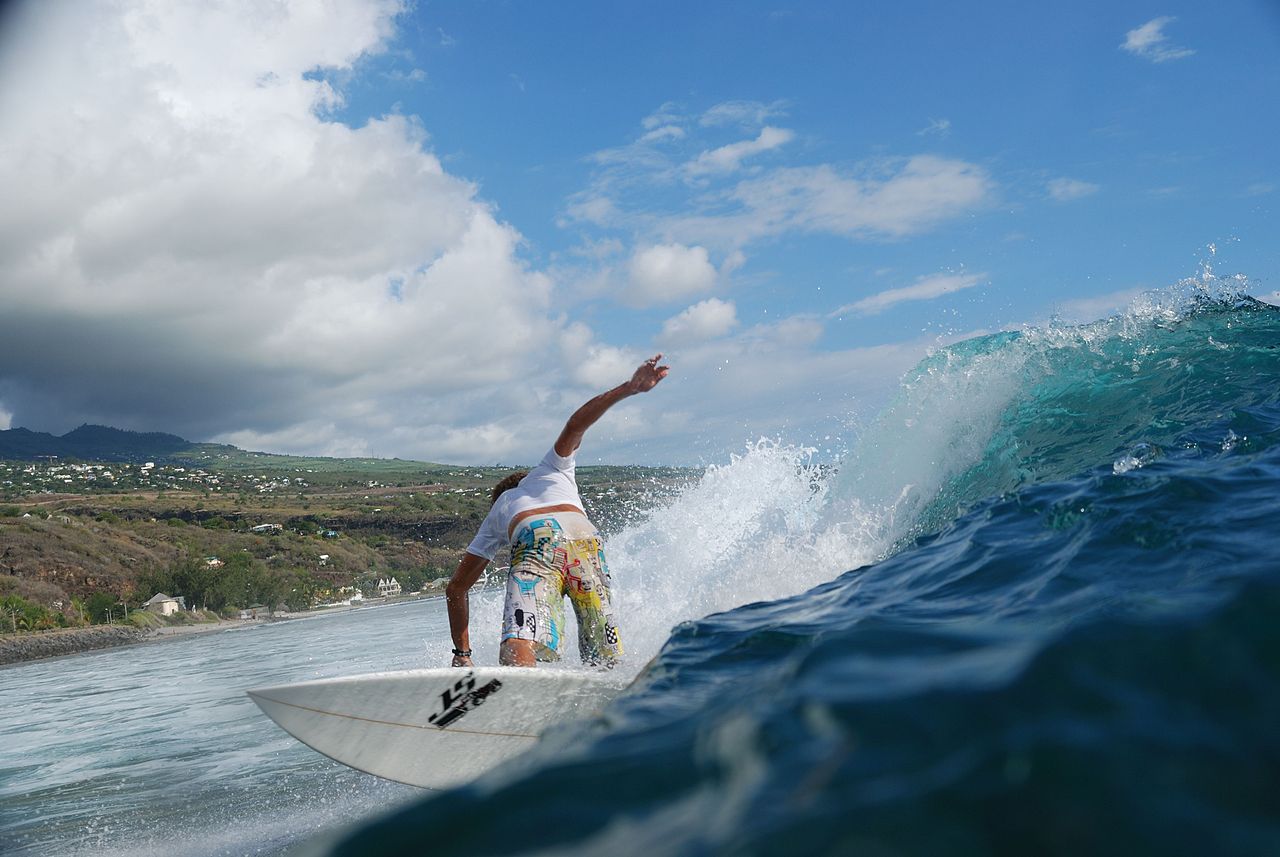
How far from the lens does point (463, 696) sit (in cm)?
454

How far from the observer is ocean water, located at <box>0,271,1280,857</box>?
1.42 metres

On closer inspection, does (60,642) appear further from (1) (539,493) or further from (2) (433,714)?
(2) (433,714)

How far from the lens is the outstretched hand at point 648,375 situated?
5538 mm

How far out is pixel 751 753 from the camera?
182 cm

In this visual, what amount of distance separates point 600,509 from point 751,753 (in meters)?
62.9

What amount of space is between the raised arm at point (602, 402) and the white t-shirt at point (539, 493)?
0.11m

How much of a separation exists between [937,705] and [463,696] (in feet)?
10.5

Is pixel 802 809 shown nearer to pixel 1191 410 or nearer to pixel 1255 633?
pixel 1255 633

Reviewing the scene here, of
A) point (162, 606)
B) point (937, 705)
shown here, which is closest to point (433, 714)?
point (937, 705)

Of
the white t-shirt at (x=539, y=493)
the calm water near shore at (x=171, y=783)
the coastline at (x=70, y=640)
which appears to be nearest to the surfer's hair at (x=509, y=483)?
the white t-shirt at (x=539, y=493)

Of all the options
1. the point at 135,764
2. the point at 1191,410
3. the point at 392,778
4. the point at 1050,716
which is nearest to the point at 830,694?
the point at 1050,716

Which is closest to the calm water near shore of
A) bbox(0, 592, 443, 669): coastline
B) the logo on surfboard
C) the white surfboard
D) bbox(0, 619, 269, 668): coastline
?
the white surfboard

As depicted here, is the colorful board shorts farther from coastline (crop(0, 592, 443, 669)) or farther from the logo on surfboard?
coastline (crop(0, 592, 443, 669))

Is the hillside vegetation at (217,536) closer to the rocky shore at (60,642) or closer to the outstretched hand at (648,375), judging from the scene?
the rocky shore at (60,642)
